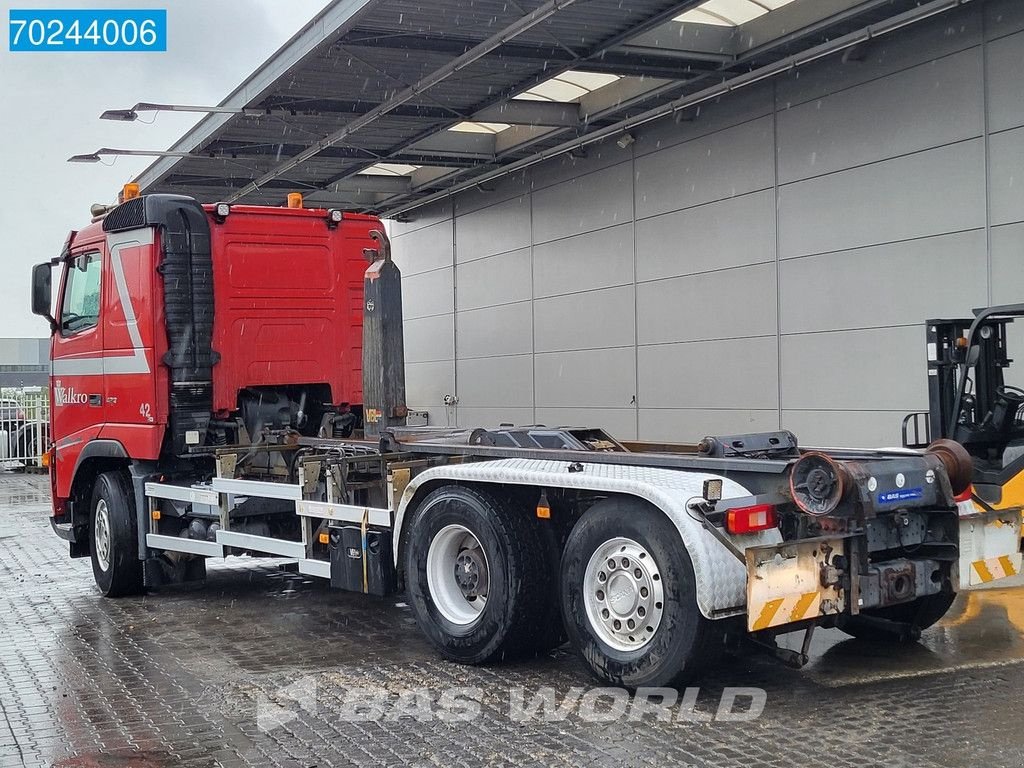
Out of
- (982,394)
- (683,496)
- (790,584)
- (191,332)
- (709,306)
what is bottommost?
(790,584)

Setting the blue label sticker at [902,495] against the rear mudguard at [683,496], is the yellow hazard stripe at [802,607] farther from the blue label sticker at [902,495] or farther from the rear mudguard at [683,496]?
the blue label sticker at [902,495]

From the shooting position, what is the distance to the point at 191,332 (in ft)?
31.6

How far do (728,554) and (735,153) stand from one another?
436 inches

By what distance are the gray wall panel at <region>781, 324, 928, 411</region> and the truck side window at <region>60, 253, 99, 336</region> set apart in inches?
334

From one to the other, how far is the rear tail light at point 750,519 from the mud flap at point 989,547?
130 centimetres

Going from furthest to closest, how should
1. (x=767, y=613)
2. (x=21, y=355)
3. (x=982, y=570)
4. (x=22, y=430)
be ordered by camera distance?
(x=21, y=355) < (x=22, y=430) < (x=982, y=570) < (x=767, y=613)

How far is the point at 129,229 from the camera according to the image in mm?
9734

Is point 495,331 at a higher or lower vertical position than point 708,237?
lower

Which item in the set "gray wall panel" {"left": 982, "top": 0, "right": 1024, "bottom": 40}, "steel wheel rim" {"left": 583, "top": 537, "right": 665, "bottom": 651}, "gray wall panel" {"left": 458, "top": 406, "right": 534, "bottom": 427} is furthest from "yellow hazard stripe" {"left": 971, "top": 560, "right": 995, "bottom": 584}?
"gray wall panel" {"left": 458, "top": 406, "right": 534, "bottom": 427}

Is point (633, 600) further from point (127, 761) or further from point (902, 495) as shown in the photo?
point (127, 761)

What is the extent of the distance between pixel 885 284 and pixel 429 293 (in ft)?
41.3

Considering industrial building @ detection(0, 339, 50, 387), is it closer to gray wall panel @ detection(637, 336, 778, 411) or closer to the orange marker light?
gray wall panel @ detection(637, 336, 778, 411)

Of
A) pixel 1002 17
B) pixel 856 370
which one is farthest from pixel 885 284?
pixel 1002 17

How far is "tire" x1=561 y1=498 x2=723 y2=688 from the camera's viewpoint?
578cm
